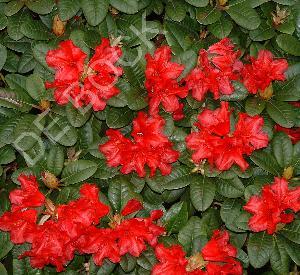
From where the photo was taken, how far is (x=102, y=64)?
2.26 m

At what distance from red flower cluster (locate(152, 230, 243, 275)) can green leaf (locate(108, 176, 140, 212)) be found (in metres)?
0.23

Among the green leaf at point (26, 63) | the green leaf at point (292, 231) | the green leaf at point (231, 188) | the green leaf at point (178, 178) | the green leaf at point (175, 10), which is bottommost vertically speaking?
the green leaf at point (292, 231)

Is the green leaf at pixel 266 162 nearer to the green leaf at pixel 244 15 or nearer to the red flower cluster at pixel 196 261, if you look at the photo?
the red flower cluster at pixel 196 261

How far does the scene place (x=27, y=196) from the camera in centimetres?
219

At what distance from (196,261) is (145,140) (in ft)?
1.68

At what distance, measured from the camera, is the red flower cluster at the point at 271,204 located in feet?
7.57

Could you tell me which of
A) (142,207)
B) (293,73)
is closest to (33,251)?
(142,207)

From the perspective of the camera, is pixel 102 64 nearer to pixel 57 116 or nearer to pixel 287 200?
pixel 57 116

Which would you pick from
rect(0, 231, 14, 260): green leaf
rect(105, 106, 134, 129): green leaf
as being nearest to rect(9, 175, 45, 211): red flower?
rect(0, 231, 14, 260): green leaf

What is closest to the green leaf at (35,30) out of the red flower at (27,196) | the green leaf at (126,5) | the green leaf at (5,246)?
the green leaf at (126,5)

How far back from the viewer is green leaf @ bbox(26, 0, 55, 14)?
242cm

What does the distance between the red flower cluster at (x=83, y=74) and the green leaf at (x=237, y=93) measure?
19.5 inches

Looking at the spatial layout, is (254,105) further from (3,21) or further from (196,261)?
(3,21)

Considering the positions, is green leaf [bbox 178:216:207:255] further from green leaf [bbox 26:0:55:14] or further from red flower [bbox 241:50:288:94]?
green leaf [bbox 26:0:55:14]
